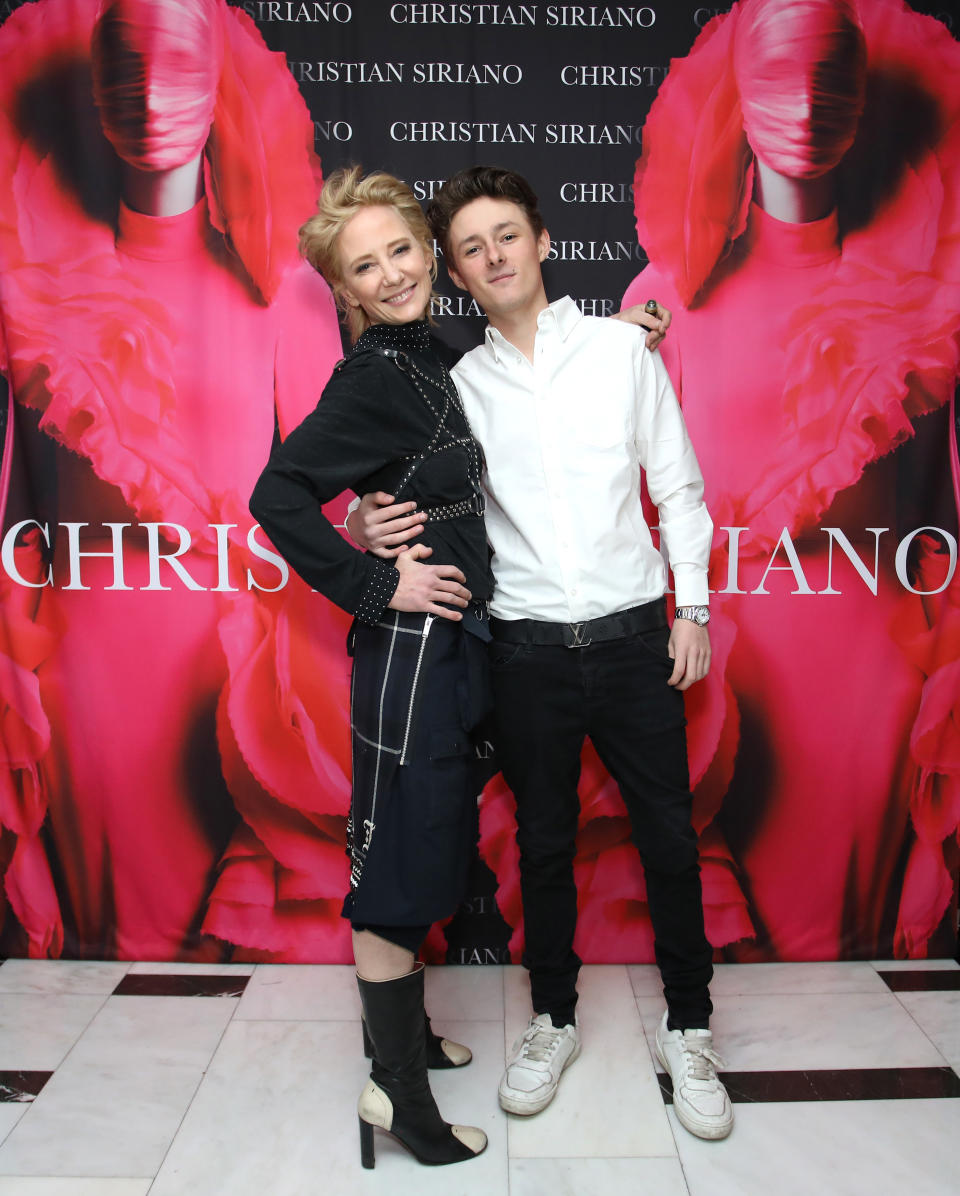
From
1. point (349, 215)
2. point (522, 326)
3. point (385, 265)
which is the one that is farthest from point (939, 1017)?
point (349, 215)

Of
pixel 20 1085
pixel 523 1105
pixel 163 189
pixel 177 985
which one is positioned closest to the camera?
pixel 523 1105

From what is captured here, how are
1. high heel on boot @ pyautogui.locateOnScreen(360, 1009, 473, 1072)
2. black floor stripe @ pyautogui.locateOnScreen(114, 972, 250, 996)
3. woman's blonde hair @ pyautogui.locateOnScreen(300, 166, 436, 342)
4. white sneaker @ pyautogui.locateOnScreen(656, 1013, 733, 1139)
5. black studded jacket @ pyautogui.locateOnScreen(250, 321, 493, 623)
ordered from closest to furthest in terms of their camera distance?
black studded jacket @ pyautogui.locateOnScreen(250, 321, 493, 623) → woman's blonde hair @ pyautogui.locateOnScreen(300, 166, 436, 342) → white sneaker @ pyautogui.locateOnScreen(656, 1013, 733, 1139) → high heel on boot @ pyautogui.locateOnScreen(360, 1009, 473, 1072) → black floor stripe @ pyautogui.locateOnScreen(114, 972, 250, 996)

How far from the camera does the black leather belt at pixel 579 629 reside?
1.87 meters

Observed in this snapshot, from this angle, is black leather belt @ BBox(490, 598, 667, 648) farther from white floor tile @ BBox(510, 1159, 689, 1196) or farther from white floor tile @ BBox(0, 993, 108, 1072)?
white floor tile @ BBox(0, 993, 108, 1072)

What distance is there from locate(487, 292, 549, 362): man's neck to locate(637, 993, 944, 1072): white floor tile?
4.95 feet

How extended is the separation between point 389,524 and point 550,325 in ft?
1.85

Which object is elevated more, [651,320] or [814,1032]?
[651,320]

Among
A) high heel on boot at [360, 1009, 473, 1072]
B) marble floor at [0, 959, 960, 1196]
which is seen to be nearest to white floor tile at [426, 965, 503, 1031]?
marble floor at [0, 959, 960, 1196]

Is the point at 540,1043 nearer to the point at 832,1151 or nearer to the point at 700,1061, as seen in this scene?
the point at 700,1061

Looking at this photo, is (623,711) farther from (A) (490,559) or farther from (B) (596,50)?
(B) (596,50)

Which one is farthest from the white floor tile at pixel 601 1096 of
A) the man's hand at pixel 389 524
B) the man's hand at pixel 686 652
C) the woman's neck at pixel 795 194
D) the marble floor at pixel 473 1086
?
the woman's neck at pixel 795 194

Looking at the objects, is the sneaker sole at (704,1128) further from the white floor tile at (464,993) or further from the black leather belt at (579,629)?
the black leather belt at (579,629)

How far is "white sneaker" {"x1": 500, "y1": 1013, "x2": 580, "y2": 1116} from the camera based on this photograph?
188 centimetres

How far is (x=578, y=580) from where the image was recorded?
6.15ft
